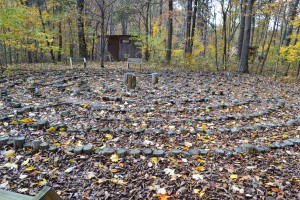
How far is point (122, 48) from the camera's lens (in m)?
20.2

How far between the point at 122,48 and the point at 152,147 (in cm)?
1768

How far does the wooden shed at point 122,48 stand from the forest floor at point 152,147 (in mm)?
14156

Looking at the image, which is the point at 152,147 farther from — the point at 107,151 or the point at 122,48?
the point at 122,48

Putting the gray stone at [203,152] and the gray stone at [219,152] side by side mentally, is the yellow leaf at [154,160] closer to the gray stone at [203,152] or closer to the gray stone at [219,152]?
the gray stone at [203,152]

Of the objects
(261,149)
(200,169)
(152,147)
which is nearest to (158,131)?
(152,147)

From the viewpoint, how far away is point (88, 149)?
324 centimetres

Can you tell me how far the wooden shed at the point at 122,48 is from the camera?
2002 cm

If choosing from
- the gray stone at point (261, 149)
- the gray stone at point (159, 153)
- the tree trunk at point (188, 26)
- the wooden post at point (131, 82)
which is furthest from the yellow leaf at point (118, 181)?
the tree trunk at point (188, 26)

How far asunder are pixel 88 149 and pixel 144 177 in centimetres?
99

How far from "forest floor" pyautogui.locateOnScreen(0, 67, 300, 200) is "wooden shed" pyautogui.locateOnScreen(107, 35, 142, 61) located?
1416 cm

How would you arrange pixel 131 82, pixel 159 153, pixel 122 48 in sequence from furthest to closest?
pixel 122 48 → pixel 131 82 → pixel 159 153

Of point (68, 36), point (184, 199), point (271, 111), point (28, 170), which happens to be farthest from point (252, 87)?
point (68, 36)

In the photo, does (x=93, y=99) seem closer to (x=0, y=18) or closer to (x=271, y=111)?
(x=271, y=111)

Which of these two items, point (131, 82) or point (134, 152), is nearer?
point (134, 152)
